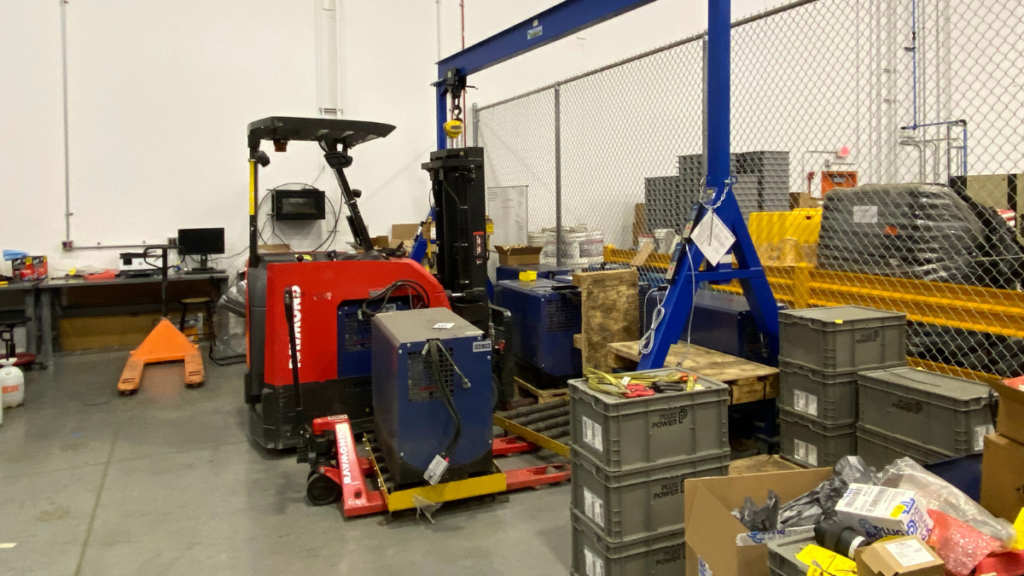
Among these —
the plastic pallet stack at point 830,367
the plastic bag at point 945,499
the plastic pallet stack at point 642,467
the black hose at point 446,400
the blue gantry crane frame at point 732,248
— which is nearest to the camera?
the plastic bag at point 945,499

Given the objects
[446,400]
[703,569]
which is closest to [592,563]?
[703,569]

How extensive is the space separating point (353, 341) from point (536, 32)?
269 centimetres

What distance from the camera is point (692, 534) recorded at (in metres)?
2.28

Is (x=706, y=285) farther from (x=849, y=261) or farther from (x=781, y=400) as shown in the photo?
(x=781, y=400)

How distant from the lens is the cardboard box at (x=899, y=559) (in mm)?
1497

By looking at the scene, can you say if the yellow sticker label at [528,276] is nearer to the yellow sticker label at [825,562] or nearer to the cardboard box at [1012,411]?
the cardboard box at [1012,411]

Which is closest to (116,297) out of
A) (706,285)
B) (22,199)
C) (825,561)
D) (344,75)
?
(22,199)

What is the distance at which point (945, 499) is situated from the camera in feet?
6.25

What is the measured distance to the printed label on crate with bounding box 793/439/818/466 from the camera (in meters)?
3.15

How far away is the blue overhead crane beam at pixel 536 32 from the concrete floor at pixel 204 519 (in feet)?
9.54

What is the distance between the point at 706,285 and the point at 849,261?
4.39ft

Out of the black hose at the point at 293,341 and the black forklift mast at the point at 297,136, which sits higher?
the black forklift mast at the point at 297,136

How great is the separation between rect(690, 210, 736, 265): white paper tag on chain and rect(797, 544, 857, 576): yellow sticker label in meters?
2.04

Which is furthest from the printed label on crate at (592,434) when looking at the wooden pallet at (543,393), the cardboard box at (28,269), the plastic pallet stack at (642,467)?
the cardboard box at (28,269)
